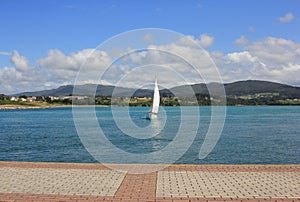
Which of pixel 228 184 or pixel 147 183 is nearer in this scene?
pixel 228 184

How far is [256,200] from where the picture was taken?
8.21 metres

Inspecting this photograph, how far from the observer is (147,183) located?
32.7 ft

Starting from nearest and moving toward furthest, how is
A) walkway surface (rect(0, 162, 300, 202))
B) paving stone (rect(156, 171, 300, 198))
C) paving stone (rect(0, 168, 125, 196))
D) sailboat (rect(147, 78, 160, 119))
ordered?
walkway surface (rect(0, 162, 300, 202)) → paving stone (rect(156, 171, 300, 198)) → paving stone (rect(0, 168, 125, 196)) → sailboat (rect(147, 78, 160, 119))

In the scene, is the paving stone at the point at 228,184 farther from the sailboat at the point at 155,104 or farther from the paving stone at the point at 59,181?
the sailboat at the point at 155,104

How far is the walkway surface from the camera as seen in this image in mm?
8555

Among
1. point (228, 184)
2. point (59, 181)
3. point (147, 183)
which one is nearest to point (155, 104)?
point (59, 181)

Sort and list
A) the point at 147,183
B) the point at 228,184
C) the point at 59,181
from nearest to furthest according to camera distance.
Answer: the point at 228,184, the point at 147,183, the point at 59,181

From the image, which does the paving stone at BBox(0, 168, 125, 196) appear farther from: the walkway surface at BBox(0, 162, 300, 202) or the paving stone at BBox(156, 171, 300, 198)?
the paving stone at BBox(156, 171, 300, 198)

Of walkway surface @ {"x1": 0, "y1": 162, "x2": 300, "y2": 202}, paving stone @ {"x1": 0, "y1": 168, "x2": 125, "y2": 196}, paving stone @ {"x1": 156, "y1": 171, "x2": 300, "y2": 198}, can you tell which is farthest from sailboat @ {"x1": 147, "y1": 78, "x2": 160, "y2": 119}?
paving stone @ {"x1": 156, "y1": 171, "x2": 300, "y2": 198}

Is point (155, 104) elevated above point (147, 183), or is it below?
above

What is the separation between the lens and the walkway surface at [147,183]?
8.55 meters

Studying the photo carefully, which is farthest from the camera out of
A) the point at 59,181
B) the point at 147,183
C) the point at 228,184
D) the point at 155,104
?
the point at 155,104

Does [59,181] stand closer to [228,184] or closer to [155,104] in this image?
[228,184]

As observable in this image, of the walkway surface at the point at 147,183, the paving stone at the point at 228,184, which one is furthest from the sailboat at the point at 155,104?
the paving stone at the point at 228,184
